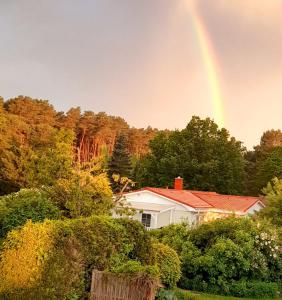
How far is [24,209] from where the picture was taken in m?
12.0

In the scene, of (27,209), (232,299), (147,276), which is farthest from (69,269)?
(232,299)

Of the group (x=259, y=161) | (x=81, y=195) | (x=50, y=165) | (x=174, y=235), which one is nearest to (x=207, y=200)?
(x=50, y=165)

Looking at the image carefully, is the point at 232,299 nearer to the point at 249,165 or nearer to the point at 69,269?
the point at 69,269

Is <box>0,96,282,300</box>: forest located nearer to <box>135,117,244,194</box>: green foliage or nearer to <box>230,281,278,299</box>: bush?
<box>230,281,278,299</box>: bush

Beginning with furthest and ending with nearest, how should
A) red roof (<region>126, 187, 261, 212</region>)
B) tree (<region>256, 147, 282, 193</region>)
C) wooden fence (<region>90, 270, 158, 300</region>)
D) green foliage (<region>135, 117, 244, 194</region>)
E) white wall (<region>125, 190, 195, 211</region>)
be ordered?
tree (<region>256, 147, 282, 193</region>)
green foliage (<region>135, 117, 244, 194</region>)
white wall (<region>125, 190, 195, 211</region>)
red roof (<region>126, 187, 261, 212</region>)
wooden fence (<region>90, 270, 158, 300</region>)

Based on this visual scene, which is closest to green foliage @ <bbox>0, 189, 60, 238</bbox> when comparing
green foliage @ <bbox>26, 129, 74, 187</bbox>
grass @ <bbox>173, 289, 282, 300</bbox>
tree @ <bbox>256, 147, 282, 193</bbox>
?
grass @ <bbox>173, 289, 282, 300</bbox>

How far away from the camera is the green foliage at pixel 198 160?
184ft

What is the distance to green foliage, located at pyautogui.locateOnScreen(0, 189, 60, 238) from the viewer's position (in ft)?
A: 38.0

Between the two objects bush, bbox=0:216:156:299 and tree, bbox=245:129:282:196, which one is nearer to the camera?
bush, bbox=0:216:156:299

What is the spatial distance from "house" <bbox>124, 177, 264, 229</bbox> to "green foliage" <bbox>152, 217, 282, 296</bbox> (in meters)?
13.3

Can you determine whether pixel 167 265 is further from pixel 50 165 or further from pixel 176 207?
pixel 50 165

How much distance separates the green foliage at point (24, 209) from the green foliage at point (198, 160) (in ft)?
141

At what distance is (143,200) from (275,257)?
1769 centimetres

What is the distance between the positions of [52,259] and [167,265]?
198 inches
